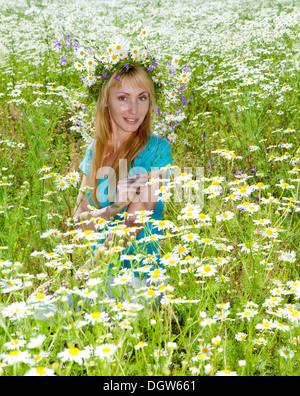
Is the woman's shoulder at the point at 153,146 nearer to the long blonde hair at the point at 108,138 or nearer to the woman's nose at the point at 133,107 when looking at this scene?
the long blonde hair at the point at 108,138

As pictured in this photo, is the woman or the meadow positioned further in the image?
the woman

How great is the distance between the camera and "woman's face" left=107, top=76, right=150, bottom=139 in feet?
8.82

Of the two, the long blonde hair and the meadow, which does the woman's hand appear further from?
the long blonde hair

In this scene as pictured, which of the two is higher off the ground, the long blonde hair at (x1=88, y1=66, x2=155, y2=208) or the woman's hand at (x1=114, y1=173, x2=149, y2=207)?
the long blonde hair at (x1=88, y1=66, x2=155, y2=208)

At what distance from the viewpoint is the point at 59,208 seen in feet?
10.9

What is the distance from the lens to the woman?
107 inches

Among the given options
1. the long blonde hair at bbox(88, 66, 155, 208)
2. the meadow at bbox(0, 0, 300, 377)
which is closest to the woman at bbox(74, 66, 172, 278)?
the long blonde hair at bbox(88, 66, 155, 208)

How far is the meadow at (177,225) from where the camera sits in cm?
152

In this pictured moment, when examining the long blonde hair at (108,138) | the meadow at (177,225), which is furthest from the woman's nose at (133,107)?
the meadow at (177,225)

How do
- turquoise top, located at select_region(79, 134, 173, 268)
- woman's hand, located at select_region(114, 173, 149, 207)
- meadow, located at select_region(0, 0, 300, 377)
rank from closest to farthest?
meadow, located at select_region(0, 0, 300, 377)
woman's hand, located at select_region(114, 173, 149, 207)
turquoise top, located at select_region(79, 134, 173, 268)

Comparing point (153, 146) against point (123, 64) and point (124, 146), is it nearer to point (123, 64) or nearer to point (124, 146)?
point (124, 146)

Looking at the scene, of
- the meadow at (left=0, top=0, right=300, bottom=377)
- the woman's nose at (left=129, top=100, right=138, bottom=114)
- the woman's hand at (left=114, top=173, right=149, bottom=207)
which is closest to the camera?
the meadow at (left=0, top=0, right=300, bottom=377)

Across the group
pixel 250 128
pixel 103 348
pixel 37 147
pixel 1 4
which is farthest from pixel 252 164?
pixel 1 4

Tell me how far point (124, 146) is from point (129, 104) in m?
0.33
